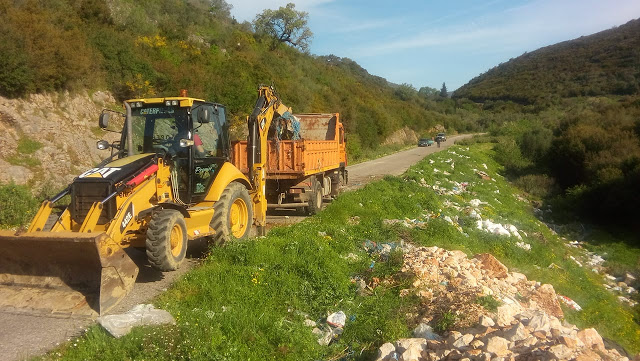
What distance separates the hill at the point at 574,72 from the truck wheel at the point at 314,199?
56.2 m

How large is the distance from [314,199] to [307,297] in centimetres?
589

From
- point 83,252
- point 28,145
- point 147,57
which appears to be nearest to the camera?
point 83,252

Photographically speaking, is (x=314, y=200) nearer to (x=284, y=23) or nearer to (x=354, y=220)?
(x=354, y=220)

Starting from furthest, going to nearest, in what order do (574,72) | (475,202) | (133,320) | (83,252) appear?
(574,72) → (475,202) → (83,252) → (133,320)

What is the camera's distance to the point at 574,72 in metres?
80.1

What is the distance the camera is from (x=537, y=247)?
13.2 m

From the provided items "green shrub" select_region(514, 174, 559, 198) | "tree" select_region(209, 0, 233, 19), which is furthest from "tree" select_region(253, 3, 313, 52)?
"green shrub" select_region(514, 174, 559, 198)

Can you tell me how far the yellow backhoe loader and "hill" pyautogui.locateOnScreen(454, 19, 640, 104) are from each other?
6107 cm

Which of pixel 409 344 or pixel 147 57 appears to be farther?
pixel 147 57

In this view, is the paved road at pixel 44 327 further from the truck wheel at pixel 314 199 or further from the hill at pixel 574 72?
the hill at pixel 574 72

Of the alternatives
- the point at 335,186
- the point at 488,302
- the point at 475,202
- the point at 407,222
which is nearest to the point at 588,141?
the point at 475,202

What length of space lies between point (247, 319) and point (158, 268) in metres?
1.38

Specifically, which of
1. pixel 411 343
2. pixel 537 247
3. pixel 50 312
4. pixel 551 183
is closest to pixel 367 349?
pixel 411 343

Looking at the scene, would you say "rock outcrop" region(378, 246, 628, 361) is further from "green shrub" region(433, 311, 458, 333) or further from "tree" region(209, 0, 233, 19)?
"tree" region(209, 0, 233, 19)
